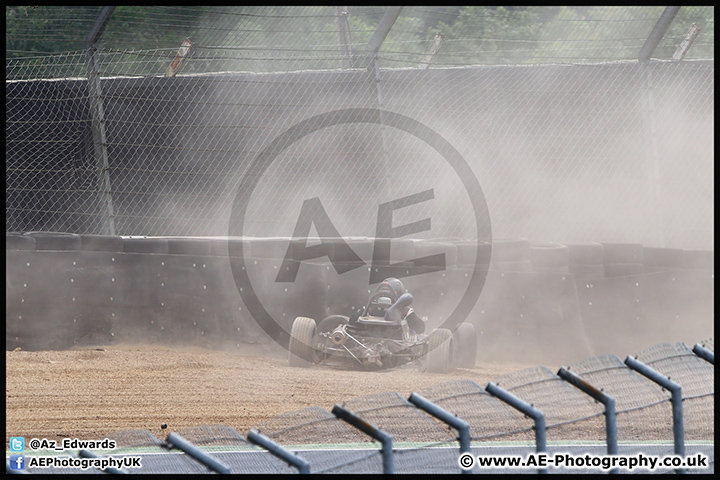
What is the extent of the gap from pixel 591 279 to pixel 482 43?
7787mm

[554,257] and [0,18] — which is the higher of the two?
[0,18]

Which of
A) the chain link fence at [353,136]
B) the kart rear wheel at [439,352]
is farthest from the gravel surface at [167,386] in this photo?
the chain link fence at [353,136]

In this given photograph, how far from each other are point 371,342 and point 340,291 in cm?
79

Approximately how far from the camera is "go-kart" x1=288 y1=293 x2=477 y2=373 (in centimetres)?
674

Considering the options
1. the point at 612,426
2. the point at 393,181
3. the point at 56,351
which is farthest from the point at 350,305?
the point at 612,426

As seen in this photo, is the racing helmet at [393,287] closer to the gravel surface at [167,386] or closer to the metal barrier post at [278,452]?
the gravel surface at [167,386]

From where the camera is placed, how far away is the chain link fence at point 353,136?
26.4ft

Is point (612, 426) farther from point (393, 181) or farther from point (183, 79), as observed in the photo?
point (183, 79)

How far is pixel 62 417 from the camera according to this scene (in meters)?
4.95

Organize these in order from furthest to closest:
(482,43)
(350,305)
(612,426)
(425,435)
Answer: (482,43) → (350,305) → (425,435) → (612,426)

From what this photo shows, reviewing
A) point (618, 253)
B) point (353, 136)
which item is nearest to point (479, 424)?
point (618, 253)

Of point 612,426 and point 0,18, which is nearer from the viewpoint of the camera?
point 612,426

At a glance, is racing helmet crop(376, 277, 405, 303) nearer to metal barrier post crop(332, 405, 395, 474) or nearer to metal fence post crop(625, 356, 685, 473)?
metal fence post crop(625, 356, 685, 473)

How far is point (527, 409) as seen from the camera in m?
2.76
